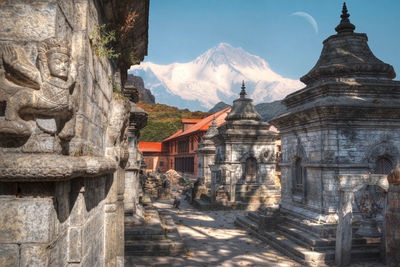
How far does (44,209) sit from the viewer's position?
6.87 ft

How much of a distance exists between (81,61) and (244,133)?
49.2 ft

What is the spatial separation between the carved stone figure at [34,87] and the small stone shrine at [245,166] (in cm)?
1505

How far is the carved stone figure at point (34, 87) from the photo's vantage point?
2027 mm

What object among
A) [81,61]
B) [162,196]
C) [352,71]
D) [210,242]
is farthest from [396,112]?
[162,196]

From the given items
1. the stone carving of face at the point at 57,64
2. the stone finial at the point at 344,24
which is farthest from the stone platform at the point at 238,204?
the stone carving of face at the point at 57,64

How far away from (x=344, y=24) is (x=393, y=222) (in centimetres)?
705

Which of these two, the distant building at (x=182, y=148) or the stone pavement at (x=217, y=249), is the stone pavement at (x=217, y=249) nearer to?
the stone pavement at (x=217, y=249)

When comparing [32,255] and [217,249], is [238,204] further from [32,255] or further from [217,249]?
[32,255]

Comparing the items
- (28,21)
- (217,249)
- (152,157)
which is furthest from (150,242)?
(152,157)

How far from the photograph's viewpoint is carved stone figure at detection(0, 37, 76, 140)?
2027mm

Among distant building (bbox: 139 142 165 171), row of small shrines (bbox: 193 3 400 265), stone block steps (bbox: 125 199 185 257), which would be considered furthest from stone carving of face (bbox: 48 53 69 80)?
distant building (bbox: 139 142 165 171)

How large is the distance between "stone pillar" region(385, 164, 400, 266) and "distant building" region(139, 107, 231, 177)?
26.2m

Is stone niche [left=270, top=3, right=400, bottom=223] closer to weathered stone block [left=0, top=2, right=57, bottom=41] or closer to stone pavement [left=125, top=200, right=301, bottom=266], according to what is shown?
stone pavement [left=125, top=200, right=301, bottom=266]

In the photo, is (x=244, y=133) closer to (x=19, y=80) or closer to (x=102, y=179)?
(x=102, y=179)
